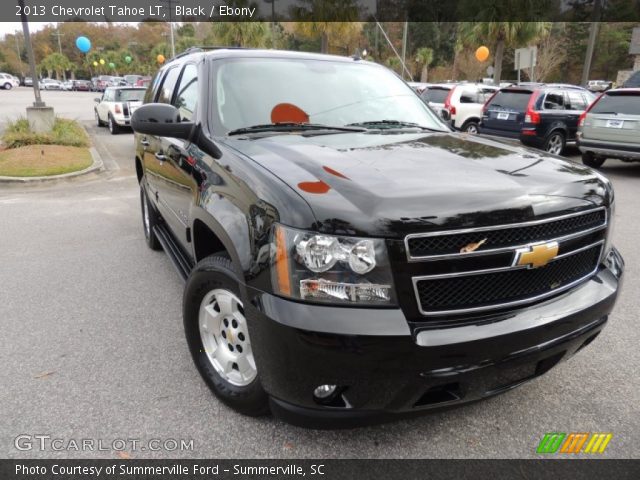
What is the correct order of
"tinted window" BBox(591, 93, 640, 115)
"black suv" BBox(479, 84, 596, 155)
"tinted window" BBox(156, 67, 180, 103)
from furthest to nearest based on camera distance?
"black suv" BBox(479, 84, 596, 155) → "tinted window" BBox(591, 93, 640, 115) → "tinted window" BBox(156, 67, 180, 103)

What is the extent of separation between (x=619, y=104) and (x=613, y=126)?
1.67ft

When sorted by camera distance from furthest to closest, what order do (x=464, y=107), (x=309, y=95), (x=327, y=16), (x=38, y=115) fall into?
(x=327, y=16) → (x=464, y=107) → (x=38, y=115) → (x=309, y=95)

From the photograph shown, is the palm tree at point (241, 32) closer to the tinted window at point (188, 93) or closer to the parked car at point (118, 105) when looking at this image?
the parked car at point (118, 105)

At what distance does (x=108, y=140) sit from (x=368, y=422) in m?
15.0

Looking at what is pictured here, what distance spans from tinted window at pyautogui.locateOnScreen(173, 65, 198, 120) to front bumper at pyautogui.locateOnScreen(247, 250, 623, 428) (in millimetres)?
1865

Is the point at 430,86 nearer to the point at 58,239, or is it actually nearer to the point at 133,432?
the point at 58,239

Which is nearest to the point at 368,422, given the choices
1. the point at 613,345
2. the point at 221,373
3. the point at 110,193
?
the point at 221,373

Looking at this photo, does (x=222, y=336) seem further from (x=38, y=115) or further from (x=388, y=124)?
(x=38, y=115)

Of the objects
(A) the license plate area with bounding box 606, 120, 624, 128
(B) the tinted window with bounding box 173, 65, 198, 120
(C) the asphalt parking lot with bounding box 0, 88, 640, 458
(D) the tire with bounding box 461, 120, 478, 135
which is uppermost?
(B) the tinted window with bounding box 173, 65, 198, 120

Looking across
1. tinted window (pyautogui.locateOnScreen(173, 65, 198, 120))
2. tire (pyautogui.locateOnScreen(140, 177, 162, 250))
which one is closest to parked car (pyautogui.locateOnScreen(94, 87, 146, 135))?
tire (pyautogui.locateOnScreen(140, 177, 162, 250))

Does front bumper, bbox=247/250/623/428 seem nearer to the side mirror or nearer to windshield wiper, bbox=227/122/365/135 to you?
windshield wiper, bbox=227/122/365/135

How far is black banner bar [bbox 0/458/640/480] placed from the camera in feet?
7.27

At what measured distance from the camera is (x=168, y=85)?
14.4ft

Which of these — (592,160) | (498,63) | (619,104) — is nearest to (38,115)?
(619,104)
